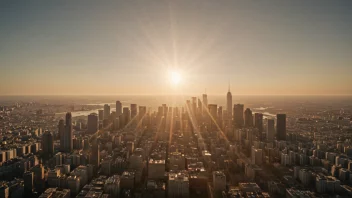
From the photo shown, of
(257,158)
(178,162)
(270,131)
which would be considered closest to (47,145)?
(178,162)

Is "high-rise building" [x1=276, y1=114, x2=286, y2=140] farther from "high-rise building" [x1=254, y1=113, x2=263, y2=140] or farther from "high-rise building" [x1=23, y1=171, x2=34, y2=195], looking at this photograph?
"high-rise building" [x1=23, y1=171, x2=34, y2=195]

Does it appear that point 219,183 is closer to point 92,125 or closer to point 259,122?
point 259,122

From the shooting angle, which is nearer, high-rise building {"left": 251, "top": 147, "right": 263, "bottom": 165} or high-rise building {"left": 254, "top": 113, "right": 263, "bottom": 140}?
high-rise building {"left": 251, "top": 147, "right": 263, "bottom": 165}

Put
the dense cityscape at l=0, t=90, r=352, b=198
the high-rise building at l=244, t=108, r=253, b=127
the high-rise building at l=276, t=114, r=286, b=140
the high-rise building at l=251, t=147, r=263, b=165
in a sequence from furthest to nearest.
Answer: the high-rise building at l=244, t=108, r=253, b=127 < the high-rise building at l=276, t=114, r=286, b=140 < the high-rise building at l=251, t=147, r=263, b=165 < the dense cityscape at l=0, t=90, r=352, b=198

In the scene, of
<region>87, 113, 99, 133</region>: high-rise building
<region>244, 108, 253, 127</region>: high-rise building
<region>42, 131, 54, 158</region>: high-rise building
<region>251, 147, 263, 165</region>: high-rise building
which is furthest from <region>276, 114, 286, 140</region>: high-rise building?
<region>42, 131, 54, 158</region>: high-rise building

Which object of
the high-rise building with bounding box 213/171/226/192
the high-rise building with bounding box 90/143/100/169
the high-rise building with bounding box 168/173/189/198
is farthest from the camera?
the high-rise building with bounding box 90/143/100/169

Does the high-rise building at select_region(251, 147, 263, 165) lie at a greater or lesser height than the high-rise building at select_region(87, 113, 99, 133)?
lesser

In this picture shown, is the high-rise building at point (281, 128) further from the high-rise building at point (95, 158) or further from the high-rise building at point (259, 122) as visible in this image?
the high-rise building at point (95, 158)

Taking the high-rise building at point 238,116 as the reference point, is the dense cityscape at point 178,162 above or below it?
below

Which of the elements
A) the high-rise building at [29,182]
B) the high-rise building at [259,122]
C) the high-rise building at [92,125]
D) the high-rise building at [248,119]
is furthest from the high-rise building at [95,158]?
the high-rise building at [248,119]
